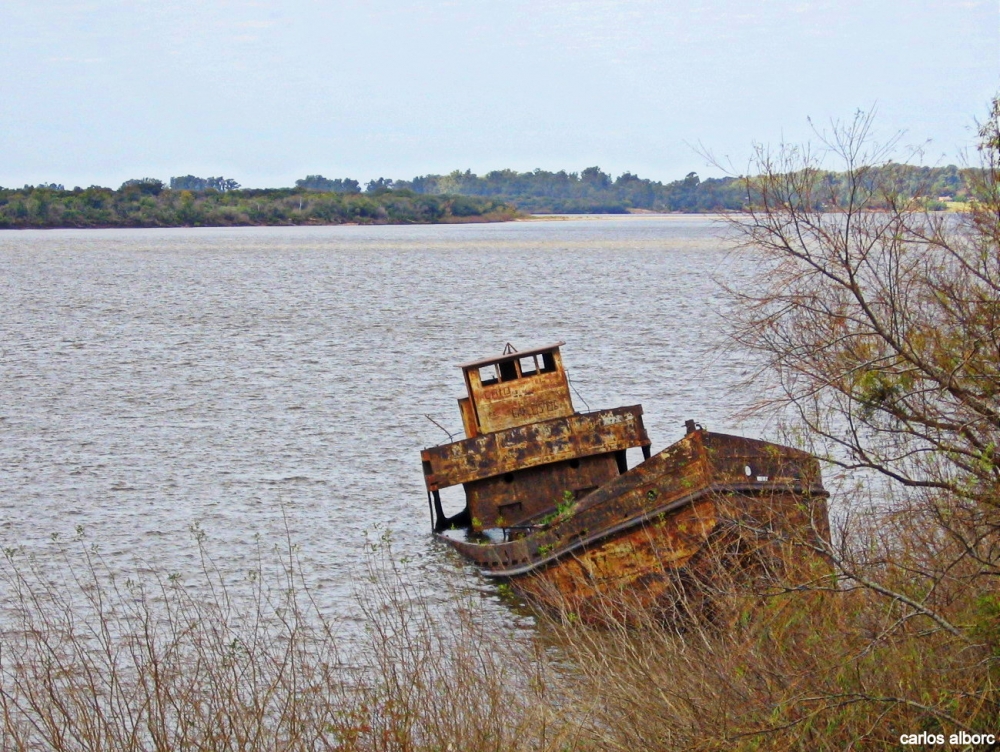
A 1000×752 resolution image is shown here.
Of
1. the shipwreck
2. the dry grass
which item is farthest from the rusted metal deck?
the dry grass

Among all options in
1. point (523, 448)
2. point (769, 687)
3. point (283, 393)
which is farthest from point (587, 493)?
point (283, 393)

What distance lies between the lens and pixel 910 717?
294 inches

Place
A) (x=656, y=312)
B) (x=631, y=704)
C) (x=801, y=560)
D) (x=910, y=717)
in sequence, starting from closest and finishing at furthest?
1. (x=910, y=717)
2. (x=631, y=704)
3. (x=801, y=560)
4. (x=656, y=312)

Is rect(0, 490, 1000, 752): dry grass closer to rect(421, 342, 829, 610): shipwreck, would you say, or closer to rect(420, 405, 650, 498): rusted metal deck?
rect(421, 342, 829, 610): shipwreck

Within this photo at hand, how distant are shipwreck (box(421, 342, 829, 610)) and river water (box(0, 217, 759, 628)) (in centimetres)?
116

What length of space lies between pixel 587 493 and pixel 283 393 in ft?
60.3

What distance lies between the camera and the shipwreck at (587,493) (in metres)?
13.7

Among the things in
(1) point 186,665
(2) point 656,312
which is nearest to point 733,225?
(1) point 186,665

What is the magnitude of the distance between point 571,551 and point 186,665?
482 cm

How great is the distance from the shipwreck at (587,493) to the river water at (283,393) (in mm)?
1163

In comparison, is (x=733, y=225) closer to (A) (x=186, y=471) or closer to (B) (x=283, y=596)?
(B) (x=283, y=596)

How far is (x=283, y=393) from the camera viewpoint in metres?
34.0

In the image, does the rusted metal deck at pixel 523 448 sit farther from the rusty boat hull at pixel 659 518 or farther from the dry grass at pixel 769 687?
the dry grass at pixel 769 687

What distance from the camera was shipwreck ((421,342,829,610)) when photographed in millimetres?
13664
